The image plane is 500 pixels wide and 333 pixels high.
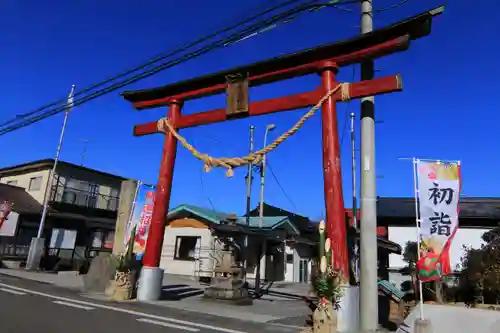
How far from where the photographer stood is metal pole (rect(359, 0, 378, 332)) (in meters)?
8.61

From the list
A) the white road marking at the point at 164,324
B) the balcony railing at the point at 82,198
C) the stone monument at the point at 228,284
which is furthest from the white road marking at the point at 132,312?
the balcony railing at the point at 82,198

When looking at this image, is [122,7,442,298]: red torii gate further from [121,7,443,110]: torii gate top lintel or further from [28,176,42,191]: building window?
[28,176,42,191]: building window

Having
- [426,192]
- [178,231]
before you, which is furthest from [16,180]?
[426,192]

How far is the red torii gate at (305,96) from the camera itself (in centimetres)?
897

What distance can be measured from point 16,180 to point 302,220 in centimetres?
2671

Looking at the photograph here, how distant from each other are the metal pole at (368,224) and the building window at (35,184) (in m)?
27.1

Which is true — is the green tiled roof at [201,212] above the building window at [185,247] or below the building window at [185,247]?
above

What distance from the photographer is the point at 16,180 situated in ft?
101

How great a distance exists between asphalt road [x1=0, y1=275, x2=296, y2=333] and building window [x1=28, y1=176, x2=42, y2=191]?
19348 millimetres

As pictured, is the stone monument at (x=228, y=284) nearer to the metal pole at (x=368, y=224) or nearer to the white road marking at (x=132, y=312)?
the white road marking at (x=132, y=312)

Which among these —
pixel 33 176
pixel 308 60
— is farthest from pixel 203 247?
pixel 308 60

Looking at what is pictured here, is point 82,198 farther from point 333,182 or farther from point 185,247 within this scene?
point 333,182

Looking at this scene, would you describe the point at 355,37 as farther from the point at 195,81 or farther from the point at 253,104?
the point at 195,81

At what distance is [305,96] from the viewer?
10.4m
